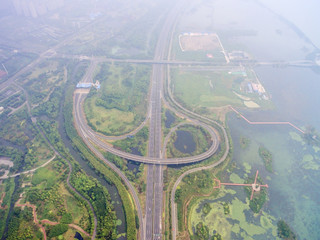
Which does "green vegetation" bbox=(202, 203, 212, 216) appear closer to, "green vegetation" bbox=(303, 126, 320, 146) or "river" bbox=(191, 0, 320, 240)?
"river" bbox=(191, 0, 320, 240)

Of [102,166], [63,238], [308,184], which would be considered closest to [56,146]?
[102,166]

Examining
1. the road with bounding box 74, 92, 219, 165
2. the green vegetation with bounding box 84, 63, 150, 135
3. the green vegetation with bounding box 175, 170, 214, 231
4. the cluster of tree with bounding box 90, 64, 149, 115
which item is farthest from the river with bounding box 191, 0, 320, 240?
the cluster of tree with bounding box 90, 64, 149, 115

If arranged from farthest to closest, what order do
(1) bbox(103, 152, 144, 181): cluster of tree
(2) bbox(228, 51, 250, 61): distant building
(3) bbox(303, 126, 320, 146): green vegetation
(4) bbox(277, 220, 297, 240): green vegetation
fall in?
(2) bbox(228, 51, 250, 61): distant building → (3) bbox(303, 126, 320, 146): green vegetation → (1) bbox(103, 152, 144, 181): cluster of tree → (4) bbox(277, 220, 297, 240): green vegetation

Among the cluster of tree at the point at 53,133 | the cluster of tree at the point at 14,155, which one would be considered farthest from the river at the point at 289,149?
the cluster of tree at the point at 14,155

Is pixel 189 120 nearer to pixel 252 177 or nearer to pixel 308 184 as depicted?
pixel 252 177

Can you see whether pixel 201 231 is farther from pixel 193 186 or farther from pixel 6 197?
pixel 6 197

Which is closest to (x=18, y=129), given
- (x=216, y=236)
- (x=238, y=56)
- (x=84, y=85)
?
(x=84, y=85)
